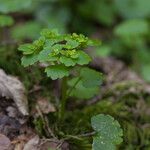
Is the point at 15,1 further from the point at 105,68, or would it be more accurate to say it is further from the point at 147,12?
the point at 147,12

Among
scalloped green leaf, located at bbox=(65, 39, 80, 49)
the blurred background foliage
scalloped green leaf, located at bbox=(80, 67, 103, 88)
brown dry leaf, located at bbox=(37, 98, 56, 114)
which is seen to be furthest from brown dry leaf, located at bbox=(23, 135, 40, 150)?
the blurred background foliage

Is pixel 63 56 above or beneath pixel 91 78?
above

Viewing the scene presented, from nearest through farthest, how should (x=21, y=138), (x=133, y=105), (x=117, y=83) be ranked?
(x=21, y=138) → (x=133, y=105) → (x=117, y=83)

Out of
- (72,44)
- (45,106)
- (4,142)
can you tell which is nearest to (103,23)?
(45,106)

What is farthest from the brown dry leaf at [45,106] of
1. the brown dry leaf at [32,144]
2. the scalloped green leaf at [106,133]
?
the scalloped green leaf at [106,133]

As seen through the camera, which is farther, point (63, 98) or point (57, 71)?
point (63, 98)

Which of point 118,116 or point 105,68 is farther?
point 105,68

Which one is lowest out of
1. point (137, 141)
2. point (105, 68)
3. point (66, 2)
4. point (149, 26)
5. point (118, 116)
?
point (137, 141)

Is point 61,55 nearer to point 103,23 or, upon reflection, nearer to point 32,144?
point 32,144

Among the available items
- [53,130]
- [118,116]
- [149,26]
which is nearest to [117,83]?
[118,116]
